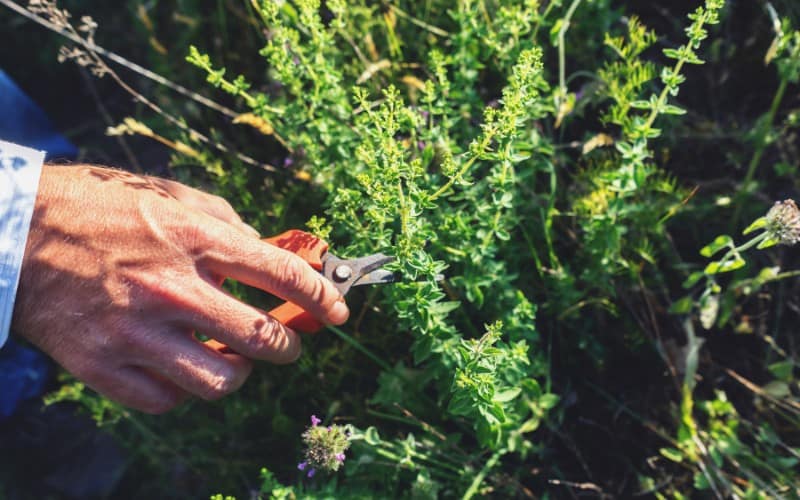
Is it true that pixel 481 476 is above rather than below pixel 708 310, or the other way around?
below

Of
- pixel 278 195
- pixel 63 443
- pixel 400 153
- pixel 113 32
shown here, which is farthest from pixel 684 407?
pixel 113 32

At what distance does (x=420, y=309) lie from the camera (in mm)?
1971

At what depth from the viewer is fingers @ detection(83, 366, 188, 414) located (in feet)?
7.13

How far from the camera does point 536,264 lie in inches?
94.7

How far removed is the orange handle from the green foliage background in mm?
94

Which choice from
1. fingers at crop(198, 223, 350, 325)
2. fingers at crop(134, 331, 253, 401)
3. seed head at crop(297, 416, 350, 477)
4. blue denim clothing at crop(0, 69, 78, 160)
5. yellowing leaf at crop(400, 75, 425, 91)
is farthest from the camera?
blue denim clothing at crop(0, 69, 78, 160)

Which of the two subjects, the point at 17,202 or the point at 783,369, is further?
the point at 783,369

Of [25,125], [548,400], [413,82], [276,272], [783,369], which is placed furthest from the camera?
[25,125]

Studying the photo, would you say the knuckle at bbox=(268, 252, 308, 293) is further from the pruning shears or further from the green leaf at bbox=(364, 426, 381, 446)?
the green leaf at bbox=(364, 426, 381, 446)

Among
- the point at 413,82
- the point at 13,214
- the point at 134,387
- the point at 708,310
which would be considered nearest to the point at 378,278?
the point at 134,387

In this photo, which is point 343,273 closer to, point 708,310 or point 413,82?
point 413,82

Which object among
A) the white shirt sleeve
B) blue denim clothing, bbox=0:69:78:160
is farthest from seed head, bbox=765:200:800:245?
blue denim clothing, bbox=0:69:78:160

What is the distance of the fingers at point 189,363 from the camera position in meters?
2.12

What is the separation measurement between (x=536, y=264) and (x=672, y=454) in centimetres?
76
